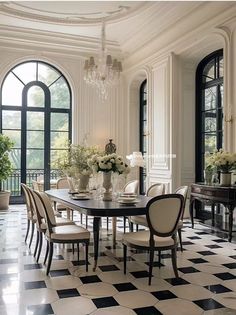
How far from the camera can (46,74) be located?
9680mm

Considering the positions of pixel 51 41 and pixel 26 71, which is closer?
pixel 51 41

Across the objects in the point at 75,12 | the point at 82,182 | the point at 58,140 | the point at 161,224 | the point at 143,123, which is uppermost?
the point at 75,12

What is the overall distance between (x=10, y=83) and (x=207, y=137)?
5.37m

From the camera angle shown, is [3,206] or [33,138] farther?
[33,138]

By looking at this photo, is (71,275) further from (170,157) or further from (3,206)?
(3,206)

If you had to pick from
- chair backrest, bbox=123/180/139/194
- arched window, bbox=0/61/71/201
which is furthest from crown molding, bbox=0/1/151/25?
chair backrest, bbox=123/180/139/194

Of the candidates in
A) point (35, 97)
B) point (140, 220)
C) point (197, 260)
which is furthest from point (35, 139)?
point (197, 260)

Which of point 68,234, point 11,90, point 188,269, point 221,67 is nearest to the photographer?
point 68,234

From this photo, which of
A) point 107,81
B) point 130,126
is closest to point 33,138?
point 130,126

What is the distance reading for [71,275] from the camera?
12.3ft

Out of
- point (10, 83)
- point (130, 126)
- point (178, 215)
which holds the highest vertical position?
point (10, 83)

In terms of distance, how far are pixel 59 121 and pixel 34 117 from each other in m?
0.70

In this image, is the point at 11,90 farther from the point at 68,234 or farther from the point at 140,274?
the point at 140,274

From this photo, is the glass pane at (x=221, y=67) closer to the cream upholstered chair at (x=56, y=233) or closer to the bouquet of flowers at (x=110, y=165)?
the bouquet of flowers at (x=110, y=165)
